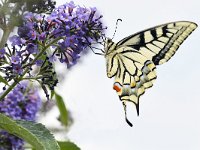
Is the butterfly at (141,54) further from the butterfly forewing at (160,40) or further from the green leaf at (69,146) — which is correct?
the green leaf at (69,146)

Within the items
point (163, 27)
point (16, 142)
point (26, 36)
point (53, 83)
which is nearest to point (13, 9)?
point (26, 36)

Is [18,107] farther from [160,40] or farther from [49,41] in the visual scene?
[49,41]

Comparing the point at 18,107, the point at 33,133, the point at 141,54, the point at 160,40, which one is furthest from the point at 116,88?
the point at 33,133

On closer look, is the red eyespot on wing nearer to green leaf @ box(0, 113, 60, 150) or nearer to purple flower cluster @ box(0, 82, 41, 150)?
purple flower cluster @ box(0, 82, 41, 150)

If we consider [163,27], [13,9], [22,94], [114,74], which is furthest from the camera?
[22,94]

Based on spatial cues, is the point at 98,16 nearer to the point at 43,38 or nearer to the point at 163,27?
the point at 43,38

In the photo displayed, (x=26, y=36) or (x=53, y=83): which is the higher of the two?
(x=26, y=36)

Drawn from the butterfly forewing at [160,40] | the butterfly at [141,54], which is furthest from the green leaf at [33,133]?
the butterfly forewing at [160,40]
